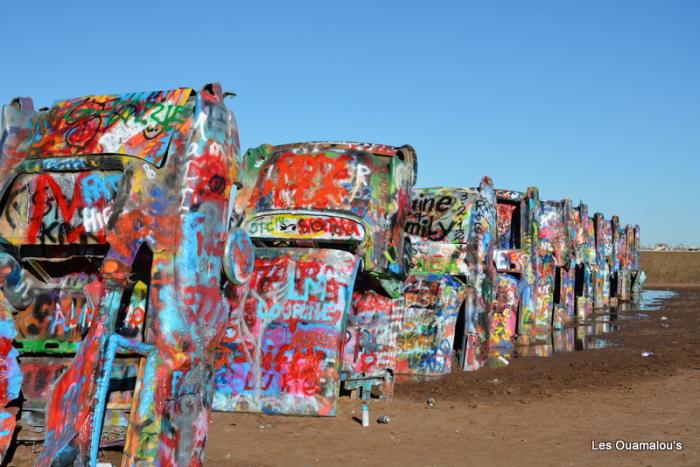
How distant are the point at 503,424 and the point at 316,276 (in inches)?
106

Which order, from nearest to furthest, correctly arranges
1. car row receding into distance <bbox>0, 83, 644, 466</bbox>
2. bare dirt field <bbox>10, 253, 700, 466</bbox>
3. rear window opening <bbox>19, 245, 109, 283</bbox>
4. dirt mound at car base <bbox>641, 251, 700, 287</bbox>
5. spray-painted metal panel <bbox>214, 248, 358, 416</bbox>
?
1. car row receding into distance <bbox>0, 83, 644, 466</bbox>
2. rear window opening <bbox>19, 245, 109, 283</bbox>
3. bare dirt field <bbox>10, 253, 700, 466</bbox>
4. spray-painted metal panel <bbox>214, 248, 358, 416</bbox>
5. dirt mound at car base <bbox>641, 251, 700, 287</bbox>

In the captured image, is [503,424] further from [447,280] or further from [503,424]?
[447,280]

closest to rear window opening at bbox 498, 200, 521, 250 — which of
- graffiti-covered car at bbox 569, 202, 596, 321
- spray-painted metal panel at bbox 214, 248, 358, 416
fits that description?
graffiti-covered car at bbox 569, 202, 596, 321

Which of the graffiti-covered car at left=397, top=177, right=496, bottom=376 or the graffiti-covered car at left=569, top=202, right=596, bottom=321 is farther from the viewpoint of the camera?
the graffiti-covered car at left=569, top=202, right=596, bottom=321

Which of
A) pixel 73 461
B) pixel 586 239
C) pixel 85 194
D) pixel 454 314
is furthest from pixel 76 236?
pixel 586 239

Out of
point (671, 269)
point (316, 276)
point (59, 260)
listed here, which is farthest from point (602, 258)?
point (671, 269)

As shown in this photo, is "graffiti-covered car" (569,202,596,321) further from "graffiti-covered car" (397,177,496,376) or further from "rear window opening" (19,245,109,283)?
"rear window opening" (19,245,109,283)

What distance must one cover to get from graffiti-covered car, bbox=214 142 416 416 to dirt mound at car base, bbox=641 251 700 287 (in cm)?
5032

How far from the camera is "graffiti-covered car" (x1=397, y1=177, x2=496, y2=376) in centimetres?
1242

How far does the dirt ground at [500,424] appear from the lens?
724 centimetres

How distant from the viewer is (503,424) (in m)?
8.89

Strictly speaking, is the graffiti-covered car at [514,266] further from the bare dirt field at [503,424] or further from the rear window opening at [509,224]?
the bare dirt field at [503,424]

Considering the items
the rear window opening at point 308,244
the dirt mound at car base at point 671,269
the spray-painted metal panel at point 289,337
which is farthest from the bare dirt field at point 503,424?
the dirt mound at car base at point 671,269

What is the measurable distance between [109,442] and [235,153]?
2.59m
